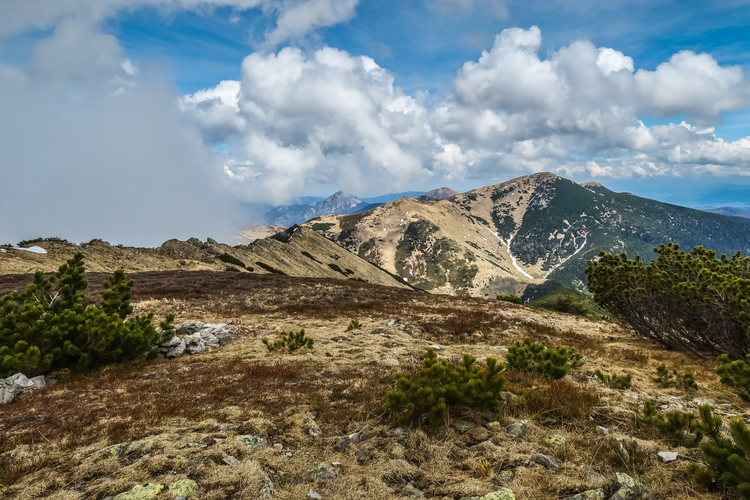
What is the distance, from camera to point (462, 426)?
6.72m

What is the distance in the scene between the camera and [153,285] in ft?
108

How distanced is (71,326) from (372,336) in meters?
11.1

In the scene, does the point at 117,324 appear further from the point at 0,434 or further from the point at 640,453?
the point at 640,453

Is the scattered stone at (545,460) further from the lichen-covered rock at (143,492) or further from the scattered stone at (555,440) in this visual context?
the lichen-covered rock at (143,492)

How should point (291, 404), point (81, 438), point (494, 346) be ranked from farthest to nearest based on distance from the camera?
point (494, 346) → point (291, 404) → point (81, 438)

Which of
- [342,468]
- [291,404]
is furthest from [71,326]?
[342,468]

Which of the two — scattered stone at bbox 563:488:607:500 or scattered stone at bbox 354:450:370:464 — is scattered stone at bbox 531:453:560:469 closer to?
scattered stone at bbox 563:488:607:500

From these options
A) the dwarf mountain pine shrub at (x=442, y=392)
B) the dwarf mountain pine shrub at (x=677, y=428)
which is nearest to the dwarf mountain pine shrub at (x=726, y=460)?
the dwarf mountain pine shrub at (x=677, y=428)

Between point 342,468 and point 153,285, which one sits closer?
point 342,468

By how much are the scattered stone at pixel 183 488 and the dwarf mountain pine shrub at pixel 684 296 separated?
647 inches

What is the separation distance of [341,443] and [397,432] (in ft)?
3.59

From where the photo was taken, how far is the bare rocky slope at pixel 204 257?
156 feet

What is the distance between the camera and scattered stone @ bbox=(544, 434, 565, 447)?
5863 millimetres

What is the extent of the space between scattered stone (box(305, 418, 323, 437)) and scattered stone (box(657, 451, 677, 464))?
5.74m
